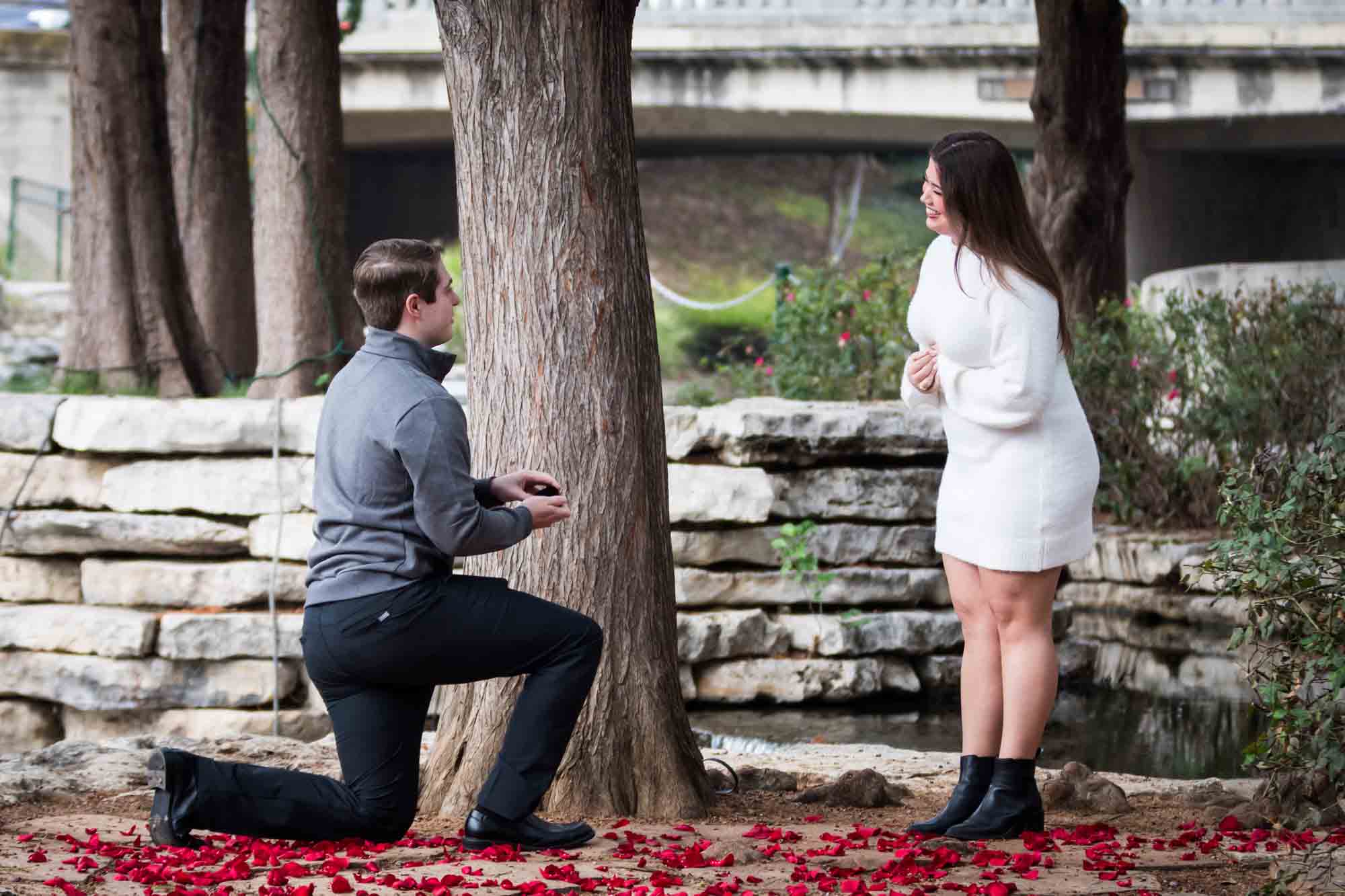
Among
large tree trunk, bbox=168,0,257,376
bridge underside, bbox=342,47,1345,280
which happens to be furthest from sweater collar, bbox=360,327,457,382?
bridge underside, bbox=342,47,1345,280

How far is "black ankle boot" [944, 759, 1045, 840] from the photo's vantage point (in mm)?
4383

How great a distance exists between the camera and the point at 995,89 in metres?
20.9

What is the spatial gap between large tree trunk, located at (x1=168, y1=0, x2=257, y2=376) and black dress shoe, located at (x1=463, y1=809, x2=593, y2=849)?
692 cm

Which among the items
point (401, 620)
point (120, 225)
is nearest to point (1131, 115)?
point (120, 225)

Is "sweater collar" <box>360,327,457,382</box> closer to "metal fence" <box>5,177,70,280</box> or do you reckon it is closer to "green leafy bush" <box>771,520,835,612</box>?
"green leafy bush" <box>771,520,835,612</box>

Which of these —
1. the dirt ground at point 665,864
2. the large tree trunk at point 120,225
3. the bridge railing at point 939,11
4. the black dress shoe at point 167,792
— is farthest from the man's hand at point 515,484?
the bridge railing at point 939,11

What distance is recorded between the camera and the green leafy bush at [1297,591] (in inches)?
168

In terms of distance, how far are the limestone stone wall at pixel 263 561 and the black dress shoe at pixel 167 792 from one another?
12.8 ft

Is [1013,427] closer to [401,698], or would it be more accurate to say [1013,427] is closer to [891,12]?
[401,698]

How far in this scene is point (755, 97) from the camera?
71.5 ft

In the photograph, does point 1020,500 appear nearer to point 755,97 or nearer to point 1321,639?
point 1321,639

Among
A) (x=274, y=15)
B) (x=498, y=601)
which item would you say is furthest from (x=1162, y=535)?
(x=498, y=601)

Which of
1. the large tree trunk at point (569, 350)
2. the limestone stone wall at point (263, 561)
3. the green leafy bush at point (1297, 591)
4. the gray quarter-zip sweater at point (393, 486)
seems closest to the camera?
the gray quarter-zip sweater at point (393, 486)

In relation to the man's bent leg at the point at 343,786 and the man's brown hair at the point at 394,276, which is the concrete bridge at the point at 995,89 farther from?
the man's bent leg at the point at 343,786
